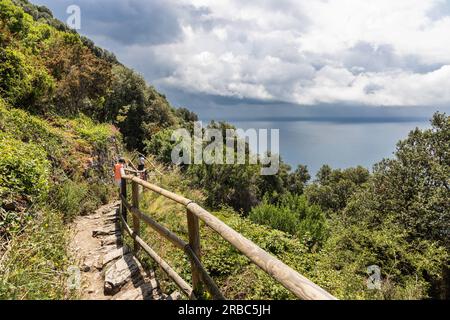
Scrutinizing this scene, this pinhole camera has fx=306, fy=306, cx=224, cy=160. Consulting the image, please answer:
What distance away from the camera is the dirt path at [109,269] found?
3.93 m

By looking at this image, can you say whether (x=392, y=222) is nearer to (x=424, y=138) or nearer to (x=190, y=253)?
(x=424, y=138)

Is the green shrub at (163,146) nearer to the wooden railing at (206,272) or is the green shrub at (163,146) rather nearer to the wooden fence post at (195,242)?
the wooden railing at (206,272)

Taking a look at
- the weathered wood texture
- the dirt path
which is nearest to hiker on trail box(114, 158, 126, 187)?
the dirt path

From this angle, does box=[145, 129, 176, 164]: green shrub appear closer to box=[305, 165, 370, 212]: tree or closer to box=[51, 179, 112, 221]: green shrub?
box=[51, 179, 112, 221]: green shrub

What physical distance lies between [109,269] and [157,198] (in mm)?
3610

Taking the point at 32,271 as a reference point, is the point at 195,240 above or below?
above

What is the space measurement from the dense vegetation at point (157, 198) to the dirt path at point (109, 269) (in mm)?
471

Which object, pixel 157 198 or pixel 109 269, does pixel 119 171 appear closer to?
pixel 157 198

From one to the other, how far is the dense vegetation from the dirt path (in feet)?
1.55

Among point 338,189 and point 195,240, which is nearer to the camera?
point 195,240

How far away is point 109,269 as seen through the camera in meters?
4.52

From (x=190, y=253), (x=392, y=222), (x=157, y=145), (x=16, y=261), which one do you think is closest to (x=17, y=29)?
(x=157, y=145)

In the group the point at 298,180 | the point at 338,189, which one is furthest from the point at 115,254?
the point at 298,180

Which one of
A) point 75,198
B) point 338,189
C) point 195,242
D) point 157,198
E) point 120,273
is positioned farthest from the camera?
point 338,189
